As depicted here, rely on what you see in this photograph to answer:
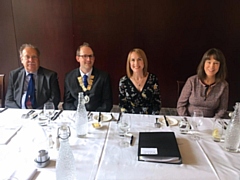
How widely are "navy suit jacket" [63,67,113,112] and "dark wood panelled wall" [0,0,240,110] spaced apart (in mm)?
1232

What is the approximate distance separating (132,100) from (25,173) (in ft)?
4.41

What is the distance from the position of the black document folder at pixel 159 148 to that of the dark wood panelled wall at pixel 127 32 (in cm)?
221

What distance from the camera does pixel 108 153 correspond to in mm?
1227

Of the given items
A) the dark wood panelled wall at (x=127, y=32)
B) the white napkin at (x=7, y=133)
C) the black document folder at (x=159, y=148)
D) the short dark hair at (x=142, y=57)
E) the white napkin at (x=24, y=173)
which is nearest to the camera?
the white napkin at (x=24, y=173)

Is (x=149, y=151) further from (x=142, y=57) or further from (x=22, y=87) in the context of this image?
(x=22, y=87)

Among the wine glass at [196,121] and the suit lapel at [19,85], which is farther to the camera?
the suit lapel at [19,85]

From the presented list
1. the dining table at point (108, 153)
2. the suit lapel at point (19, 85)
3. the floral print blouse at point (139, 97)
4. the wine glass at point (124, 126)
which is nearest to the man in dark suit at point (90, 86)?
the floral print blouse at point (139, 97)

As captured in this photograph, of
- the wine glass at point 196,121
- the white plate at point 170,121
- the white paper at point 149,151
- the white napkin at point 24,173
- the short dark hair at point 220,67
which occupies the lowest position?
the white napkin at point 24,173

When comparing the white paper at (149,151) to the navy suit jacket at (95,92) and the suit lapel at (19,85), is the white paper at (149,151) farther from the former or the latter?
the suit lapel at (19,85)

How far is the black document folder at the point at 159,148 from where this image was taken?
3.77ft

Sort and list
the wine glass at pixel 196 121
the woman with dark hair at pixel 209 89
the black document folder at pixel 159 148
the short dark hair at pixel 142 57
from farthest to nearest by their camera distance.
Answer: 1. the short dark hair at pixel 142 57
2. the woman with dark hair at pixel 209 89
3. the wine glass at pixel 196 121
4. the black document folder at pixel 159 148

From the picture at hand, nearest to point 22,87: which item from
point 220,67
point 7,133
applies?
point 7,133

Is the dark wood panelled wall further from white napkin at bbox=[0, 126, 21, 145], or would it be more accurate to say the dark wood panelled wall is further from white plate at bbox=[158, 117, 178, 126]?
white napkin at bbox=[0, 126, 21, 145]

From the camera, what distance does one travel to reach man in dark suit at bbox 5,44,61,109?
223cm
